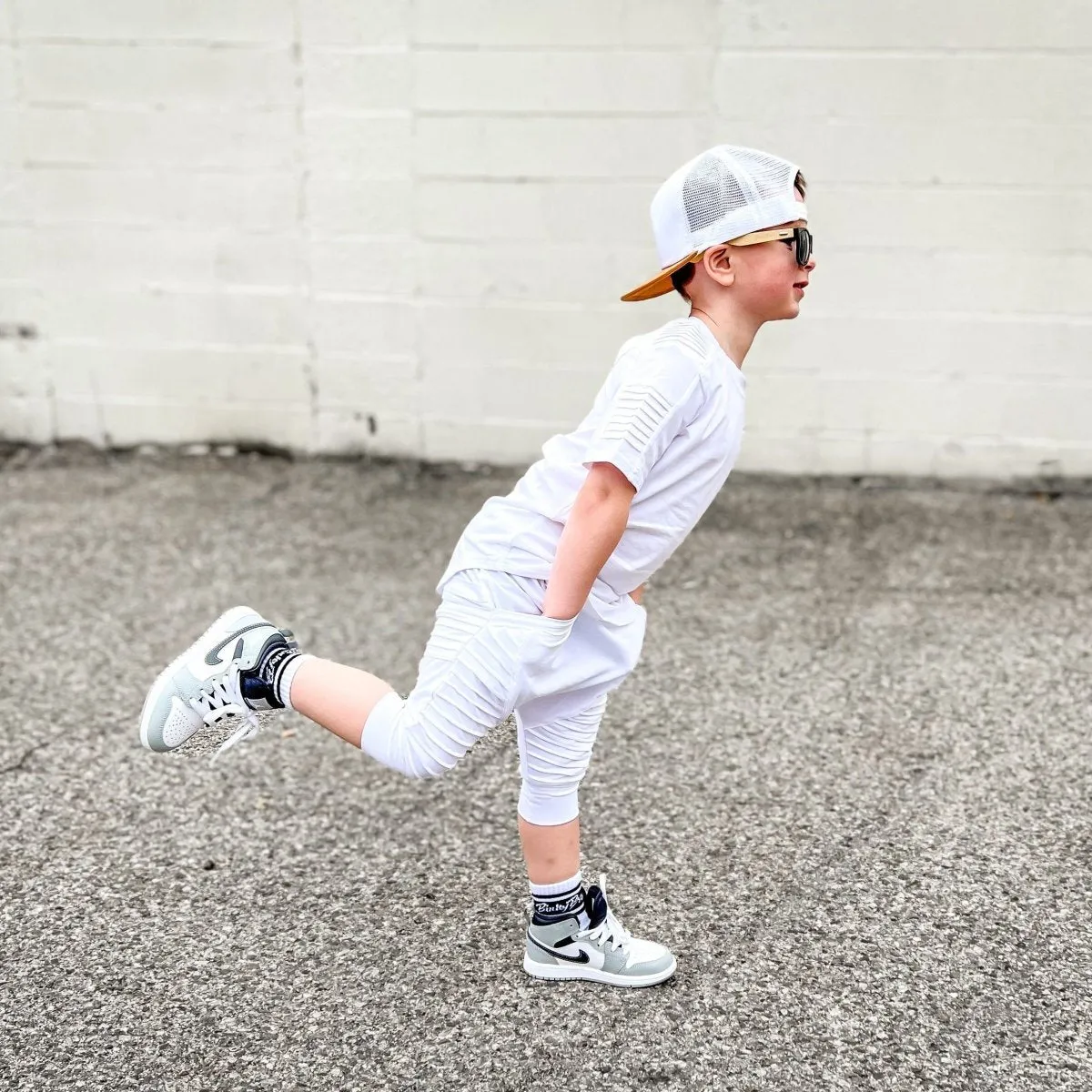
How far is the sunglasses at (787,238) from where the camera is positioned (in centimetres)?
229

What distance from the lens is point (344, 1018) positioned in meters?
2.48

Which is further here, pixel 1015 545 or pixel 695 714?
pixel 1015 545

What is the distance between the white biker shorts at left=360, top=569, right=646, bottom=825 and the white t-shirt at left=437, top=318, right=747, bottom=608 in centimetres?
5

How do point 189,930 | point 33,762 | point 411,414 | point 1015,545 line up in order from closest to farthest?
point 189,930
point 33,762
point 1015,545
point 411,414

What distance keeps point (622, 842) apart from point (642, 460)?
127cm

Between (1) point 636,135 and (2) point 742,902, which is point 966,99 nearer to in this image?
(1) point 636,135

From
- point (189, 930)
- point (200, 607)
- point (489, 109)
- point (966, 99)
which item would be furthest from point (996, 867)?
point (489, 109)

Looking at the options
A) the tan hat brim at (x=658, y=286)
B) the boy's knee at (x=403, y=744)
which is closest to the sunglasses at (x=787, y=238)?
the tan hat brim at (x=658, y=286)

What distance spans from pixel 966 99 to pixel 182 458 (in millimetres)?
3788

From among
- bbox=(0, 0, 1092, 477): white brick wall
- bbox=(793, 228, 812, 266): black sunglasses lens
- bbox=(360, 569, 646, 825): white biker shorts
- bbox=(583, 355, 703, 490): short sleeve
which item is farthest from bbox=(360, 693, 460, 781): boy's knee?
bbox=(0, 0, 1092, 477): white brick wall

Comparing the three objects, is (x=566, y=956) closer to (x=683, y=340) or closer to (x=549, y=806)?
(x=549, y=806)

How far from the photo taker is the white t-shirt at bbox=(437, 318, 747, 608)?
2.20 meters

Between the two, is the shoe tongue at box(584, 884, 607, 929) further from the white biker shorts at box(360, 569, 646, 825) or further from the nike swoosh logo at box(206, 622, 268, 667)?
the nike swoosh logo at box(206, 622, 268, 667)

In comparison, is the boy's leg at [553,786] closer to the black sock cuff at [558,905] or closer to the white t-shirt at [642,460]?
the black sock cuff at [558,905]
